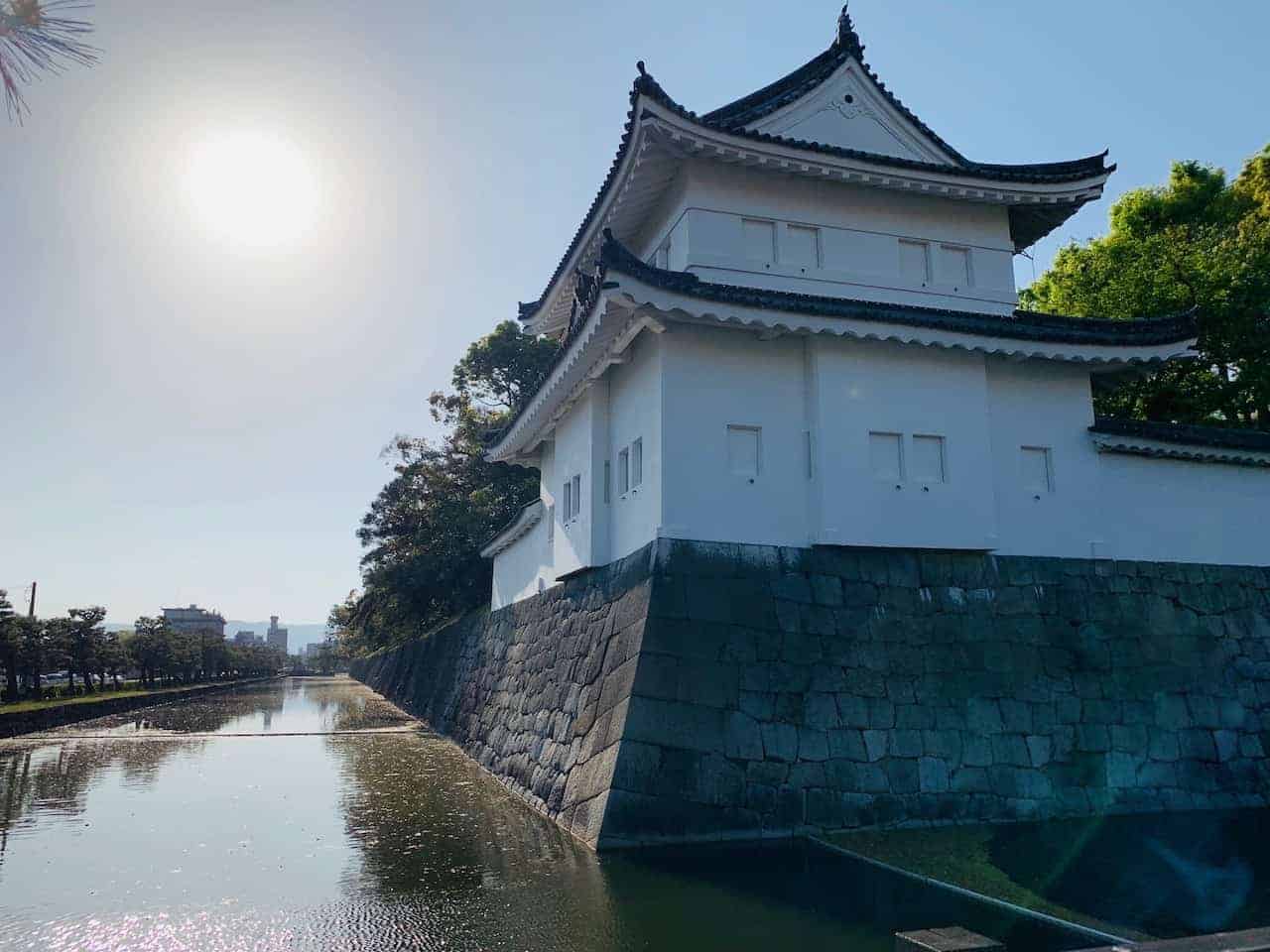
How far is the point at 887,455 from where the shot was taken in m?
9.24

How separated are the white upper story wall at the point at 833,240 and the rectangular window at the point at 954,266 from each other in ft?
0.04

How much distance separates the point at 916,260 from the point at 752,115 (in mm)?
2835

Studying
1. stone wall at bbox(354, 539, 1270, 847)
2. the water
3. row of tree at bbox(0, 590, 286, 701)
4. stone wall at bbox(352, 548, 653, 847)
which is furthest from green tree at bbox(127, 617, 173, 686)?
stone wall at bbox(354, 539, 1270, 847)

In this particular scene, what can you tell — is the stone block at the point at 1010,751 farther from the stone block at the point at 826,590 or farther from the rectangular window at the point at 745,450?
the rectangular window at the point at 745,450

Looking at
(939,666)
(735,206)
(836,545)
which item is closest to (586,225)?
(735,206)

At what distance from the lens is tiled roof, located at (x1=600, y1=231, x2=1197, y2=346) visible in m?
8.09

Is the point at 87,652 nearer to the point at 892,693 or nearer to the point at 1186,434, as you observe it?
the point at 892,693

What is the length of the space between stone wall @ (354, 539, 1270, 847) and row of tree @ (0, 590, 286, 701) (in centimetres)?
2120

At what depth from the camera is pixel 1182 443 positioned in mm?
10320

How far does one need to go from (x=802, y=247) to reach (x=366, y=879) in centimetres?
831

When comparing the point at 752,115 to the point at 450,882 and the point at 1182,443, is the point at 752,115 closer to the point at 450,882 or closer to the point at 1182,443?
the point at 1182,443

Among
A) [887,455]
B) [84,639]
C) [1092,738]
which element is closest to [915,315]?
[887,455]

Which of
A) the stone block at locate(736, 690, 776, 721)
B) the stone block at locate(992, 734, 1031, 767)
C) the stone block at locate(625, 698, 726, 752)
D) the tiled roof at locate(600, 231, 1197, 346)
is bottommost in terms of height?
the stone block at locate(992, 734, 1031, 767)

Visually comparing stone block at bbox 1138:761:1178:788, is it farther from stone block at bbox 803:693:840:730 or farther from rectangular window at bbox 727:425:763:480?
rectangular window at bbox 727:425:763:480
